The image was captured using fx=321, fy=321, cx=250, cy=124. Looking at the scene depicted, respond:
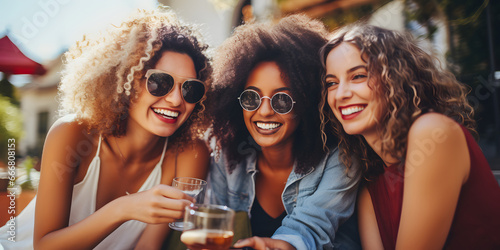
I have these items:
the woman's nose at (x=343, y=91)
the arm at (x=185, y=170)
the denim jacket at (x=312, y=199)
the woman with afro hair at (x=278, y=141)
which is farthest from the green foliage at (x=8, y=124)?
the woman's nose at (x=343, y=91)

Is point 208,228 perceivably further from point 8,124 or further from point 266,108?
point 8,124

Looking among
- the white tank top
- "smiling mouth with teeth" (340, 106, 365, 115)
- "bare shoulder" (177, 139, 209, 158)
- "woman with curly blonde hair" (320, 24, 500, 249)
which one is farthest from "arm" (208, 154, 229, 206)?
"smiling mouth with teeth" (340, 106, 365, 115)

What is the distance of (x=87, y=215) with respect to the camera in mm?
2289

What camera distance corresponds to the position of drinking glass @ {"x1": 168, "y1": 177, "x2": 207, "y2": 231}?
184 cm

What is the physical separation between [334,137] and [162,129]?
1.27m

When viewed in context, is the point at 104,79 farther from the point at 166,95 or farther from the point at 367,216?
the point at 367,216

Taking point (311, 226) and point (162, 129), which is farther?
point (162, 129)

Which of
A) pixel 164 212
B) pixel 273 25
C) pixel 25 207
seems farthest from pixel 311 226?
pixel 25 207

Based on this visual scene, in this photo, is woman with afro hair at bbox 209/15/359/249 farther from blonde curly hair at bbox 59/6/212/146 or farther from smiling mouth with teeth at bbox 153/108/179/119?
smiling mouth with teeth at bbox 153/108/179/119

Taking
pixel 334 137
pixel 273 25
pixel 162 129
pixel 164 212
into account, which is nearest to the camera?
pixel 164 212

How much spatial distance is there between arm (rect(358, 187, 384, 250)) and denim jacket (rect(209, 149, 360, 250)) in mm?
97

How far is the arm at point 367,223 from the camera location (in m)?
2.21

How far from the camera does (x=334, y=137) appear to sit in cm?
245

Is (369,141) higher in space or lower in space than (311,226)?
higher
